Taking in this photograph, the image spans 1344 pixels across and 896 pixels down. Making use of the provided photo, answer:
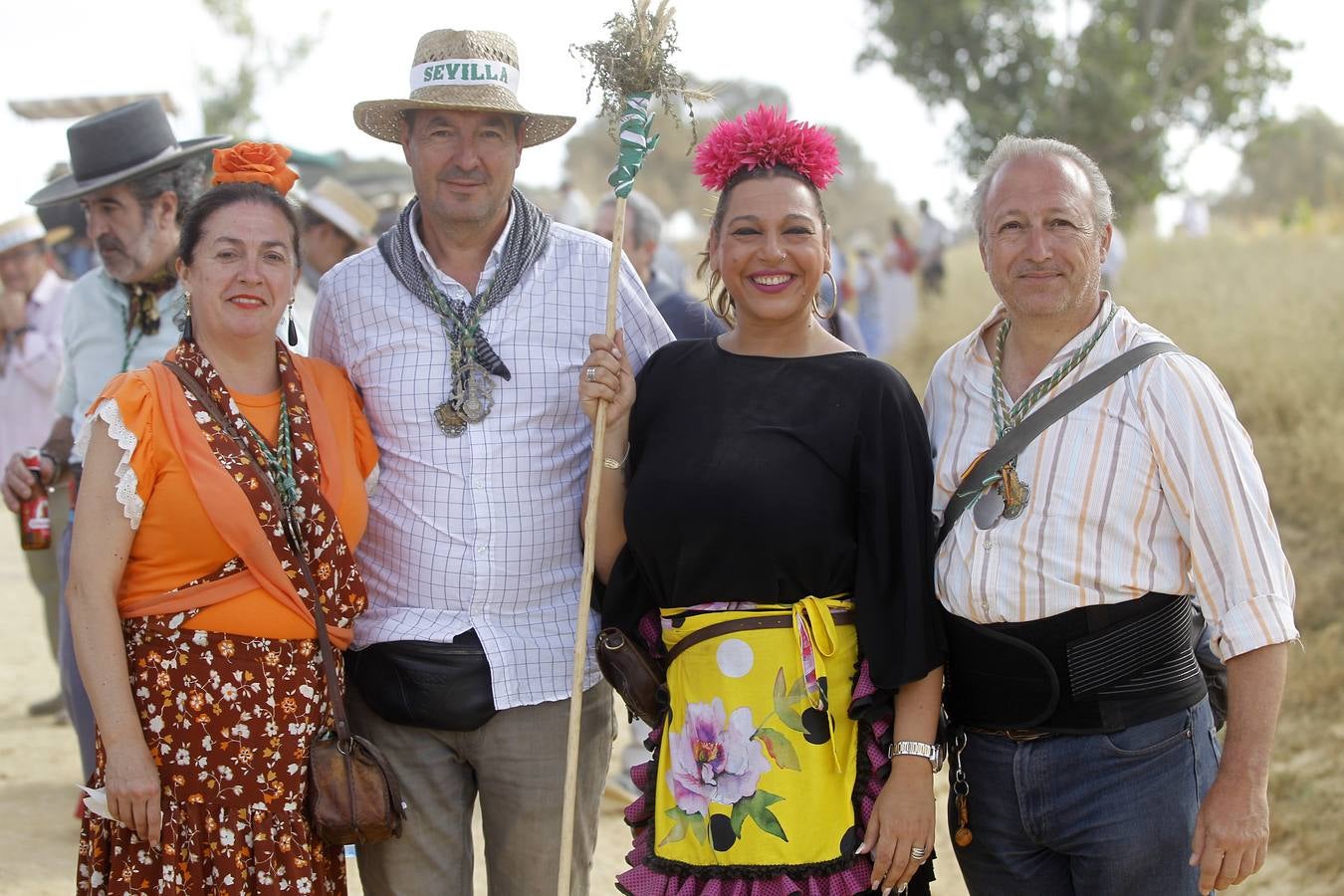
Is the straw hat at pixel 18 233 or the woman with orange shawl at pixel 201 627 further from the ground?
the straw hat at pixel 18 233

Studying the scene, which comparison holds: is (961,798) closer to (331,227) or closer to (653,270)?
(653,270)

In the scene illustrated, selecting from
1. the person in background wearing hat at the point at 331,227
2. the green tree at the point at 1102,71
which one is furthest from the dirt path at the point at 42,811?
the green tree at the point at 1102,71

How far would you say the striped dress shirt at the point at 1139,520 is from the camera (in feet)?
8.41

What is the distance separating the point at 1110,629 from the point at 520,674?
136cm

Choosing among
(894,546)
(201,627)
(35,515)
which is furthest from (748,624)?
(35,515)

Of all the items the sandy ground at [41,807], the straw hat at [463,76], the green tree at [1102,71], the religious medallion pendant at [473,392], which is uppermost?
the green tree at [1102,71]

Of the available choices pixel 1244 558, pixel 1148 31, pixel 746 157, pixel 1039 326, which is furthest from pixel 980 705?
pixel 1148 31

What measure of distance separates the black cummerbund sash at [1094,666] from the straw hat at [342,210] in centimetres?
458

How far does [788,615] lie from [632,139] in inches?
48.1

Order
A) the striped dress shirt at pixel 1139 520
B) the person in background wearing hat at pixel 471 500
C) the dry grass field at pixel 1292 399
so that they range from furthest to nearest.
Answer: the dry grass field at pixel 1292 399
the person in background wearing hat at pixel 471 500
the striped dress shirt at pixel 1139 520

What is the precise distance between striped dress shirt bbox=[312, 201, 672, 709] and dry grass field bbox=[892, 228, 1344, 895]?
1.82 metres

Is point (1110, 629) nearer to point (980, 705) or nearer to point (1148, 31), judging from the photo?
point (980, 705)

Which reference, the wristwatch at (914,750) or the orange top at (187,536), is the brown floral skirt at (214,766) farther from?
the wristwatch at (914,750)

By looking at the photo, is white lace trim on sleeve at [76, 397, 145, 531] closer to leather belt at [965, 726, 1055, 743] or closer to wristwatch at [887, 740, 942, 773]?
wristwatch at [887, 740, 942, 773]
